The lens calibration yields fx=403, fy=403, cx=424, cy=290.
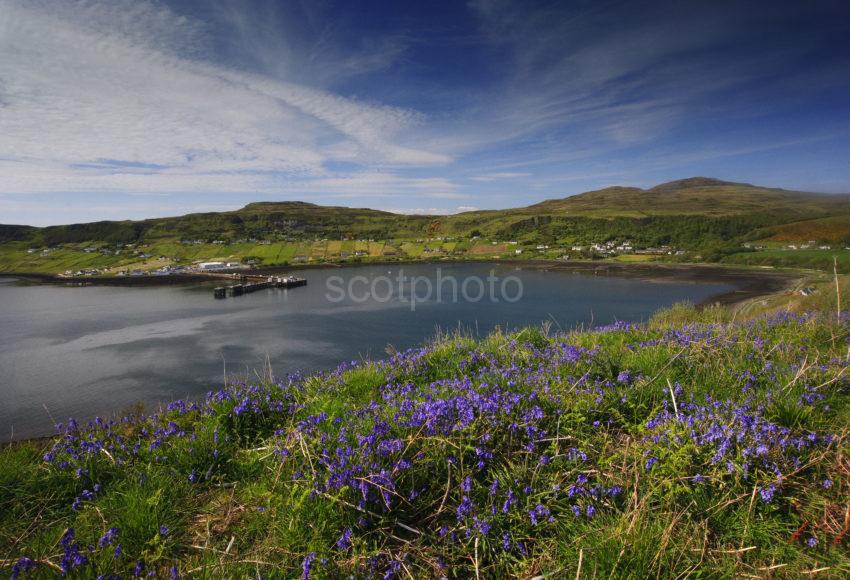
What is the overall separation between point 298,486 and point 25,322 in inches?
3588

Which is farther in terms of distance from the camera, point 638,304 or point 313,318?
point 638,304

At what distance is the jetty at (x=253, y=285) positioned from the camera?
300ft

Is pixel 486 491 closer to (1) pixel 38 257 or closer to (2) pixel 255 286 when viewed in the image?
(2) pixel 255 286

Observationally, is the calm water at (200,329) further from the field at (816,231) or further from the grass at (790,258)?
the field at (816,231)

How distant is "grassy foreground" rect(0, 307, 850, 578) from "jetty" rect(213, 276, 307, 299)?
306ft

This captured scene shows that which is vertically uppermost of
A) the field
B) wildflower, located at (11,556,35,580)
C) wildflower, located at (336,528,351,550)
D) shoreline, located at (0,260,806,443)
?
the field

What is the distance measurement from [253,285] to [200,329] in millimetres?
45285

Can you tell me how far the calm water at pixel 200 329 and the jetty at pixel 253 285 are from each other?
3.80m

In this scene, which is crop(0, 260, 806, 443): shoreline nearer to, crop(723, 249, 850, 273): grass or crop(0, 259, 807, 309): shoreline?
crop(0, 259, 807, 309): shoreline

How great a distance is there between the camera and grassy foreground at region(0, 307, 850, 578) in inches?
107

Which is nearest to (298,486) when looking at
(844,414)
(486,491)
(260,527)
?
(260,527)

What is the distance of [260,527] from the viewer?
10.4ft

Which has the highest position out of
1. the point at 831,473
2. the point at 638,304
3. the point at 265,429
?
the point at 831,473

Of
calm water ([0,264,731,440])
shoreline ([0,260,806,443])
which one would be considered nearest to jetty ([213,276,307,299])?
calm water ([0,264,731,440])
